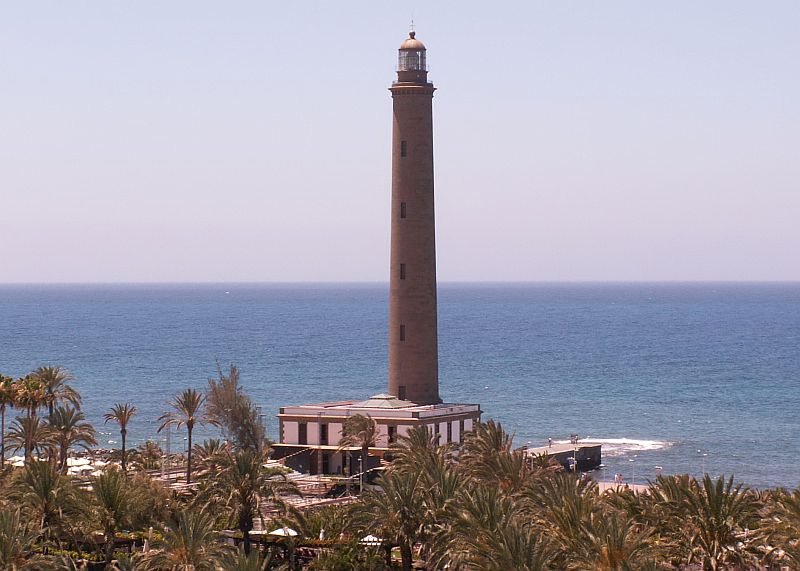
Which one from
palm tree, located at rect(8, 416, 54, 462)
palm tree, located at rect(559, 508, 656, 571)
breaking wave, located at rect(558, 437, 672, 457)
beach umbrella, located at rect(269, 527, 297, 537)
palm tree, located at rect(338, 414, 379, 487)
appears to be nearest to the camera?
palm tree, located at rect(559, 508, 656, 571)

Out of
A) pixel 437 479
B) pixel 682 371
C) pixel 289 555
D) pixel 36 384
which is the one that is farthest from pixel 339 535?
pixel 682 371

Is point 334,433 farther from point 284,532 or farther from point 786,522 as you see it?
point 786,522

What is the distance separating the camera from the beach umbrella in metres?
51.8

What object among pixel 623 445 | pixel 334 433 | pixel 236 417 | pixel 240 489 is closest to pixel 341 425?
pixel 334 433

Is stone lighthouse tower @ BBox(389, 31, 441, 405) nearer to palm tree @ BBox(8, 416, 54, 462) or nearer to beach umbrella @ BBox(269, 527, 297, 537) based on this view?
palm tree @ BBox(8, 416, 54, 462)

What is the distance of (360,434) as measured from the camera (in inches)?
2606

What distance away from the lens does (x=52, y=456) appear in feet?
203

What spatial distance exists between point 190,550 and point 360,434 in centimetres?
2324

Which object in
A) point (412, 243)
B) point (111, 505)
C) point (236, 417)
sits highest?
point (412, 243)

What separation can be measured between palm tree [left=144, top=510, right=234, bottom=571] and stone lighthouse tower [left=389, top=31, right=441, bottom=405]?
1381 inches

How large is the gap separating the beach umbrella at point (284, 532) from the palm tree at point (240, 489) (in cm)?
150

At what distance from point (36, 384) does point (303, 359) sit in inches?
4969

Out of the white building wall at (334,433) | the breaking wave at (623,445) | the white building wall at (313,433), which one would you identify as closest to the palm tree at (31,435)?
the white building wall at (313,433)

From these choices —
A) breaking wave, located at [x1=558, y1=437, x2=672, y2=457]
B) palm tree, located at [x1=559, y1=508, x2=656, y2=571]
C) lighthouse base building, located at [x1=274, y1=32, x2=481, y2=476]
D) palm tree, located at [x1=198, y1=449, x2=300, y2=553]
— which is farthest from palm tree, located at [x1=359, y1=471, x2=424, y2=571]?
breaking wave, located at [x1=558, y1=437, x2=672, y2=457]
